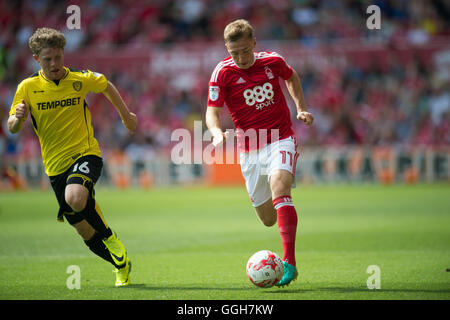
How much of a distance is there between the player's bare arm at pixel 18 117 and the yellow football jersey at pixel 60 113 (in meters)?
0.27

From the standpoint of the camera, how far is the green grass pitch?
6516 millimetres

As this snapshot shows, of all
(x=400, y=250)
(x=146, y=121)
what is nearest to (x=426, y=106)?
(x=146, y=121)

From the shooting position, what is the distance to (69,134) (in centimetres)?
703

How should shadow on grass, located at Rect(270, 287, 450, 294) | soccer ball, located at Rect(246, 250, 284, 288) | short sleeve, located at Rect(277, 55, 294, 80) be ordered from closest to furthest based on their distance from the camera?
shadow on grass, located at Rect(270, 287, 450, 294)
soccer ball, located at Rect(246, 250, 284, 288)
short sleeve, located at Rect(277, 55, 294, 80)

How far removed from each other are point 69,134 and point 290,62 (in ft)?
62.7

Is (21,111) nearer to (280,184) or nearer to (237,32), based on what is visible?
(237,32)

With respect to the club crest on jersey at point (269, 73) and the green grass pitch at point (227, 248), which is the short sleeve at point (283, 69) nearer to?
the club crest on jersey at point (269, 73)

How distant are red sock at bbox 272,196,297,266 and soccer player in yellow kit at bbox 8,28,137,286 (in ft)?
4.97

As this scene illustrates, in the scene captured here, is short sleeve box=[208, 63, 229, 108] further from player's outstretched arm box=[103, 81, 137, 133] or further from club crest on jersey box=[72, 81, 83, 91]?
club crest on jersey box=[72, 81, 83, 91]

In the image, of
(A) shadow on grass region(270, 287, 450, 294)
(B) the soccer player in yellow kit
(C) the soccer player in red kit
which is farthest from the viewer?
(C) the soccer player in red kit

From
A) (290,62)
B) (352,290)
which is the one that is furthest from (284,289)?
(290,62)

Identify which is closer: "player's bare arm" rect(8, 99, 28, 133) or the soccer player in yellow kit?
"player's bare arm" rect(8, 99, 28, 133)

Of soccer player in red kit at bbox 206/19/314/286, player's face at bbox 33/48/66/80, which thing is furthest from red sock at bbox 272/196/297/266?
player's face at bbox 33/48/66/80

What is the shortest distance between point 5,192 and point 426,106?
14.2 m
